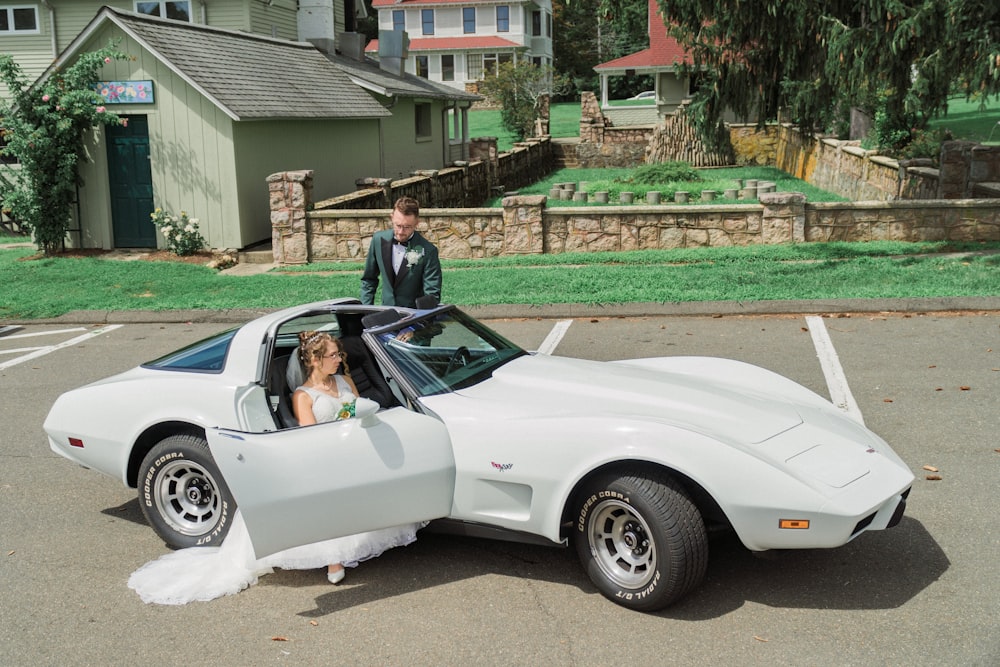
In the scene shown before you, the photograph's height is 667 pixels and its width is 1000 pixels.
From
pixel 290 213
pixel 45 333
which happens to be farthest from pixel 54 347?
pixel 290 213

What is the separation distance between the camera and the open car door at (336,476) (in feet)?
15.6

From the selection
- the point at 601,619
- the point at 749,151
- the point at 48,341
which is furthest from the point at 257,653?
the point at 749,151

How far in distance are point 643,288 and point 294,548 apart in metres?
8.53

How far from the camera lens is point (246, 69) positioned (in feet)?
65.3

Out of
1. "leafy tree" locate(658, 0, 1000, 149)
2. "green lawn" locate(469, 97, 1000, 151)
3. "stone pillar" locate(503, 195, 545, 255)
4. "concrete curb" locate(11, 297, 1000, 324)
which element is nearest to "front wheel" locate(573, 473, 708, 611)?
"concrete curb" locate(11, 297, 1000, 324)

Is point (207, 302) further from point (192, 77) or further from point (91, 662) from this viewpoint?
point (91, 662)

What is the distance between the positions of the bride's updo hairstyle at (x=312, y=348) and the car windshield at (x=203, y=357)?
515 millimetres

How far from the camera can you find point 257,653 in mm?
4523

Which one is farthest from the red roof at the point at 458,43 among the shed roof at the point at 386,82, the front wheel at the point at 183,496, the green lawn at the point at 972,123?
the front wheel at the point at 183,496

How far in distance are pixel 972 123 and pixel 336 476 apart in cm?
3895

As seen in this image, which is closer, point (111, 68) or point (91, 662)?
point (91, 662)

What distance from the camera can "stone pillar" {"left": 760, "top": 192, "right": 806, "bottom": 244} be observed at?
15328mm

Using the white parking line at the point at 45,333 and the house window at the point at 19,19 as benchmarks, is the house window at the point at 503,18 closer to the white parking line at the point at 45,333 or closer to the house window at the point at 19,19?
the house window at the point at 19,19

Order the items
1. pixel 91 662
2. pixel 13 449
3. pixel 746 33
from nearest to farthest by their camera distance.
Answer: pixel 91 662 < pixel 13 449 < pixel 746 33
